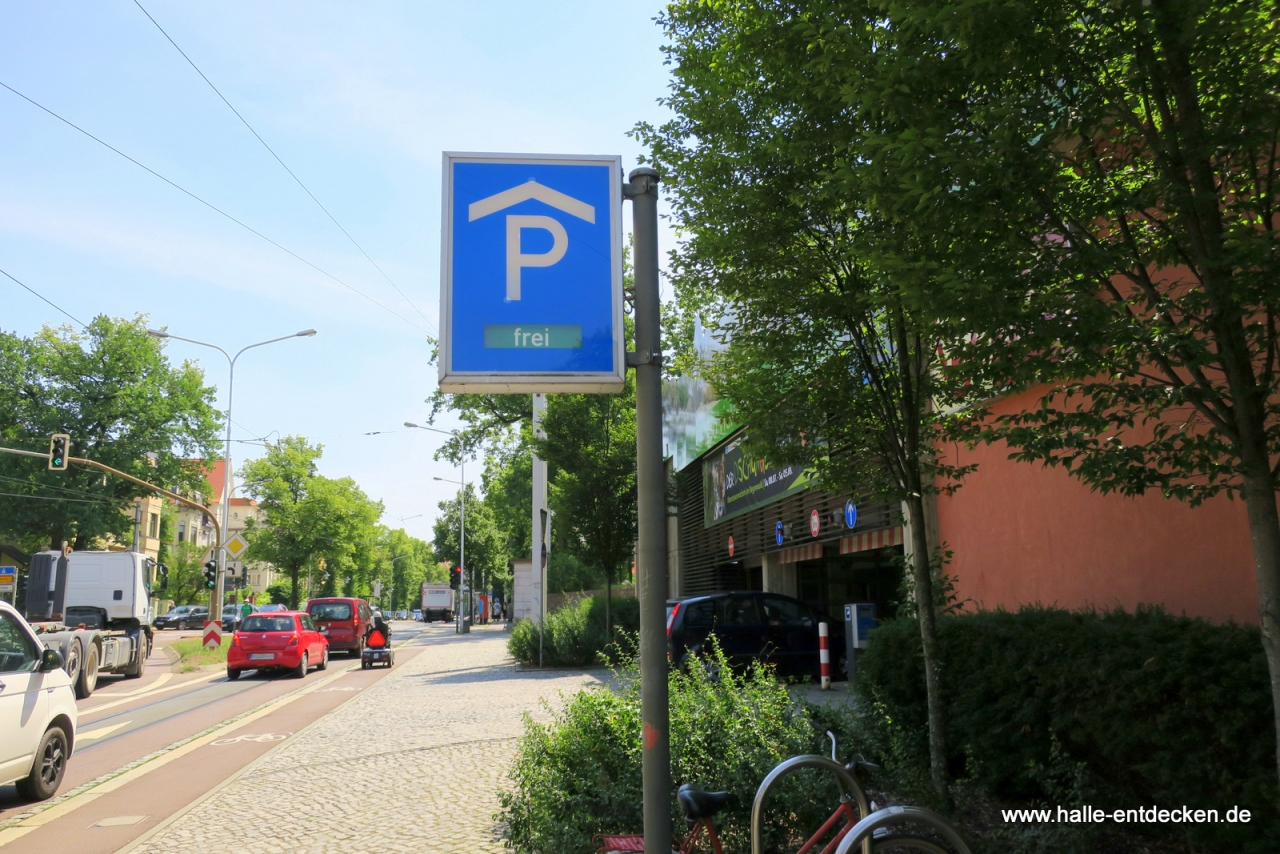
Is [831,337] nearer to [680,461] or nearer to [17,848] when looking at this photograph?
[17,848]

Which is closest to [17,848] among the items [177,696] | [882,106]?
[882,106]

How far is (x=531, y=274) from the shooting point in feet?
11.5

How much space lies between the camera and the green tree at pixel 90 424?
43188 millimetres

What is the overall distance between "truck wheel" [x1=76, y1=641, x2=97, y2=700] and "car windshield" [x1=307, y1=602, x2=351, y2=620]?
414 inches

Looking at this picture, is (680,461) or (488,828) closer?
(488,828)

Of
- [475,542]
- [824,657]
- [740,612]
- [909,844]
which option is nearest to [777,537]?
[740,612]

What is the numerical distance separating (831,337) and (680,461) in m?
21.8

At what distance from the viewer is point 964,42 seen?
357cm

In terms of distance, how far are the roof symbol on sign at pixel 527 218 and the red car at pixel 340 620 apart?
27540 millimetres

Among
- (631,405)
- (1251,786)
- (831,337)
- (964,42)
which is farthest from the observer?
(631,405)

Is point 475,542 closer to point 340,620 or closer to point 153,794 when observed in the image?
point 340,620

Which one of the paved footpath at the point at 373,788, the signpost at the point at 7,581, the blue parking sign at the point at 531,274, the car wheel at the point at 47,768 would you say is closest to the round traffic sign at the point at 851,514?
the paved footpath at the point at 373,788

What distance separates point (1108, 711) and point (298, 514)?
195ft

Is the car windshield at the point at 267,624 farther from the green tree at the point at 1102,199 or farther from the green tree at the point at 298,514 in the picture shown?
the green tree at the point at 298,514
